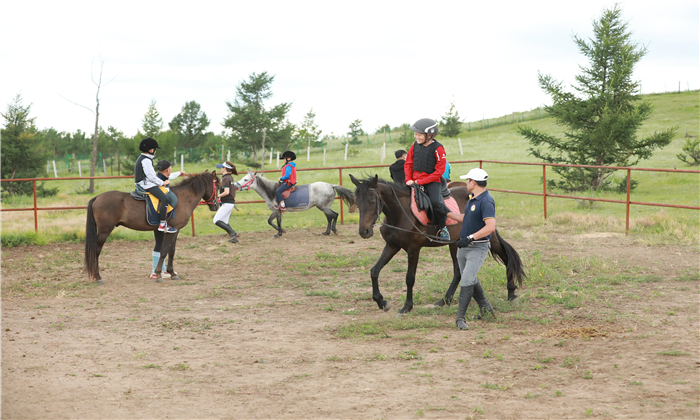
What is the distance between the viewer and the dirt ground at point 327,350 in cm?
421

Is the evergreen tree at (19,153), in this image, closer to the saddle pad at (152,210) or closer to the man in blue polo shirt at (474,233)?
the saddle pad at (152,210)

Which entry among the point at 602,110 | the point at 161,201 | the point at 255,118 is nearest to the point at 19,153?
the point at 255,118

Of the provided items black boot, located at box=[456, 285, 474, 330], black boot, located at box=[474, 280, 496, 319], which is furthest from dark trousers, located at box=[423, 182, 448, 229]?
black boot, located at box=[456, 285, 474, 330]

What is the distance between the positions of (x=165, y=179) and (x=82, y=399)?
5.85 meters

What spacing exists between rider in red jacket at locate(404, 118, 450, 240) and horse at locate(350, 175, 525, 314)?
240 millimetres

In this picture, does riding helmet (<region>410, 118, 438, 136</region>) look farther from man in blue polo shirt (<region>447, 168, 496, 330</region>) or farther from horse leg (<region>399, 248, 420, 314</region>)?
horse leg (<region>399, 248, 420, 314</region>)

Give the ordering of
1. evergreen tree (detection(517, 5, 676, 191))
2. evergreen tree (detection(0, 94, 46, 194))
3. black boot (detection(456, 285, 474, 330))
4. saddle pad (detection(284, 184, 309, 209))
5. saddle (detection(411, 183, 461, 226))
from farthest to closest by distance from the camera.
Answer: evergreen tree (detection(0, 94, 46, 194)) → evergreen tree (detection(517, 5, 676, 191)) → saddle pad (detection(284, 184, 309, 209)) → saddle (detection(411, 183, 461, 226)) → black boot (detection(456, 285, 474, 330))

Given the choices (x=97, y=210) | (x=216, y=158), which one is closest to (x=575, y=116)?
(x=97, y=210)

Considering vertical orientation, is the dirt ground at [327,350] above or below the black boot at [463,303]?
below

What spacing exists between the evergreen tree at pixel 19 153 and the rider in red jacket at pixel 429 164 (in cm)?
2558

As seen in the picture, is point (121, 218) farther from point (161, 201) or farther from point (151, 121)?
point (151, 121)

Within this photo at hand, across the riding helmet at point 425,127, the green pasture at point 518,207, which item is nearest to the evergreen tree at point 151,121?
the green pasture at point 518,207

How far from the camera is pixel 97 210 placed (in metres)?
9.26

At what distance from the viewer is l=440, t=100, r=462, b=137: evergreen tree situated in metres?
52.2
